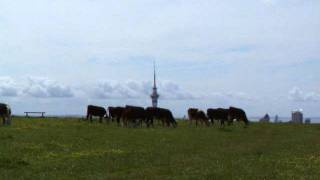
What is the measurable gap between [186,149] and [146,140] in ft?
19.8

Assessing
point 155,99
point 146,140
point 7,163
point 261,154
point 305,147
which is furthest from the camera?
point 155,99

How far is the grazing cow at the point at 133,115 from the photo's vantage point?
60594 mm

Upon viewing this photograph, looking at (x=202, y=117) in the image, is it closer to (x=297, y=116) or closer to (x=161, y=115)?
(x=161, y=115)

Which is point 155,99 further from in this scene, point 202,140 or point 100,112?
point 202,140

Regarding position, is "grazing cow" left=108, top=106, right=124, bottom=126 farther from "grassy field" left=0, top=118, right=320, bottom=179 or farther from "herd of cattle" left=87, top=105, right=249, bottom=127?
"grassy field" left=0, top=118, right=320, bottom=179

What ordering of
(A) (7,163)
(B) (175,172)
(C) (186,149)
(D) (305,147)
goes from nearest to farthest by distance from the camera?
(B) (175,172), (A) (7,163), (C) (186,149), (D) (305,147)

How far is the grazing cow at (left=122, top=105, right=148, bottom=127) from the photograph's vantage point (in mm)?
60594

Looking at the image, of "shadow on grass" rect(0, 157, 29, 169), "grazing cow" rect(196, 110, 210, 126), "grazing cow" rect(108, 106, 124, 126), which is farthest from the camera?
"grazing cow" rect(196, 110, 210, 126)

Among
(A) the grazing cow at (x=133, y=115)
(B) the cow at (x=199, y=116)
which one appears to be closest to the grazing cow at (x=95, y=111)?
(A) the grazing cow at (x=133, y=115)

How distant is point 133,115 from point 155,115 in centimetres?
521

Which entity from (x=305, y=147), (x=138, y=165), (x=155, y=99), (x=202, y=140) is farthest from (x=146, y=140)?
(x=155, y=99)

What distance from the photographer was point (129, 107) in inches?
2474

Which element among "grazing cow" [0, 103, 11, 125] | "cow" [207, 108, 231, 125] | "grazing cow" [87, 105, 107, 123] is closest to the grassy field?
"grazing cow" [0, 103, 11, 125]

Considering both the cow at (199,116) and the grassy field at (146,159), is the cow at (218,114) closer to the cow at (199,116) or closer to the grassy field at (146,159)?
the cow at (199,116)
